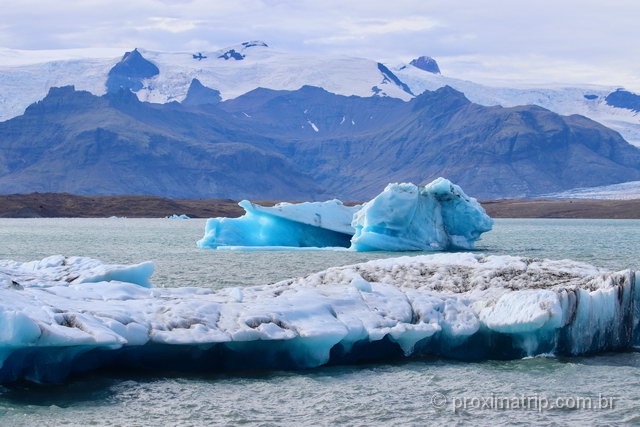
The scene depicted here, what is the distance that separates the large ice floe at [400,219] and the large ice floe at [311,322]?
70.8 ft

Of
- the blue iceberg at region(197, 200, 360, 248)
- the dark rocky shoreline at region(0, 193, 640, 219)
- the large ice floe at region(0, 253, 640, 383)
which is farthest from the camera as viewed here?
the dark rocky shoreline at region(0, 193, 640, 219)

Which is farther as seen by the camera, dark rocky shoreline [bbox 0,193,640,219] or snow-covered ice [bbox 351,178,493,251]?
dark rocky shoreline [bbox 0,193,640,219]

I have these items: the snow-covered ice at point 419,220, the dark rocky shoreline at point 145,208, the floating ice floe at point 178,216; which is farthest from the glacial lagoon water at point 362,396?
the floating ice floe at point 178,216

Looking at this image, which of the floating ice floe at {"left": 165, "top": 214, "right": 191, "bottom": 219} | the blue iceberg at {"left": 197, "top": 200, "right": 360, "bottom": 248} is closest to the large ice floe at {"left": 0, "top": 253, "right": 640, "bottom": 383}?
the blue iceberg at {"left": 197, "top": 200, "right": 360, "bottom": 248}

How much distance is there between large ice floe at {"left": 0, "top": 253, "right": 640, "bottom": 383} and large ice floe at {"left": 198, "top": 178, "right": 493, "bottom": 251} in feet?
70.8

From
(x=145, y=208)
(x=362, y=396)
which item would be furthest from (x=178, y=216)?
(x=362, y=396)

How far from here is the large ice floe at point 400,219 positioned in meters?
38.8

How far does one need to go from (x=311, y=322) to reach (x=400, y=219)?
2632 cm

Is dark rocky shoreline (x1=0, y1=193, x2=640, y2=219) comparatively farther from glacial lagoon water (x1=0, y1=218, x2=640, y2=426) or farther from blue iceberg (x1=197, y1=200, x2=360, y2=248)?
glacial lagoon water (x1=0, y1=218, x2=640, y2=426)

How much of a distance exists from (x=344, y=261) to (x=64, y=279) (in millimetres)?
17454

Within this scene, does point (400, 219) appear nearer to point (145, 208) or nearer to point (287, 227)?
point (287, 227)

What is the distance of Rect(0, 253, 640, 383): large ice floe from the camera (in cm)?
1218

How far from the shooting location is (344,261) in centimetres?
3431

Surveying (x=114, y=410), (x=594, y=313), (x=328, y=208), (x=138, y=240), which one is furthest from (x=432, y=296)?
(x=138, y=240)
